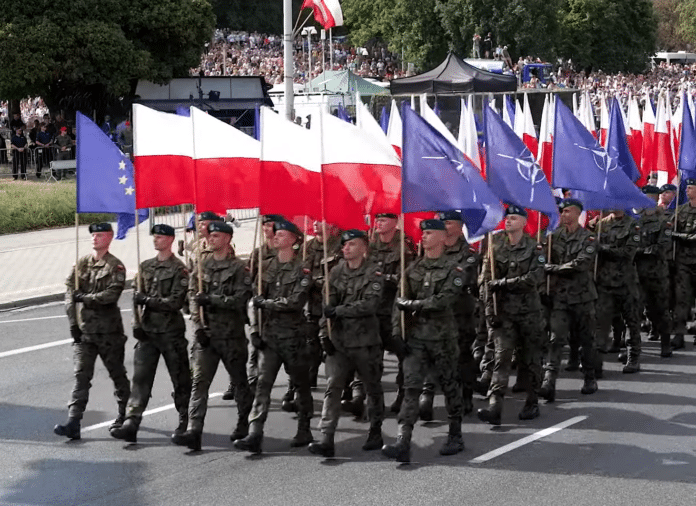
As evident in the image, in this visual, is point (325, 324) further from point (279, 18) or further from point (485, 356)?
point (279, 18)

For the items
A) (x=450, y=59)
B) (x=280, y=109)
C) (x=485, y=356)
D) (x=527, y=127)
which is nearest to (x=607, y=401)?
(x=485, y=356)

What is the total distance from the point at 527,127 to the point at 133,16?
19.9m

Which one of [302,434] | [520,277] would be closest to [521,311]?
[520,277]

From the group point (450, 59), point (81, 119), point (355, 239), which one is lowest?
point (355, 239)

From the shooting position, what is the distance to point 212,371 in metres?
10.8

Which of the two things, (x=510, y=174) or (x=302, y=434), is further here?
(x=510, y=174)

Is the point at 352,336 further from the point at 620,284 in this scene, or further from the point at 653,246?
the point at 653,246

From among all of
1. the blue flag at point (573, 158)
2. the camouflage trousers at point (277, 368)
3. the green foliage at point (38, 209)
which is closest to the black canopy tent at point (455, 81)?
the green foliage at point (38, 209)

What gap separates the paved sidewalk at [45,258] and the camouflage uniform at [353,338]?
360 inches

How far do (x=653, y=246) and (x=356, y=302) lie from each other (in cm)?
538

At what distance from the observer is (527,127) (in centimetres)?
1636

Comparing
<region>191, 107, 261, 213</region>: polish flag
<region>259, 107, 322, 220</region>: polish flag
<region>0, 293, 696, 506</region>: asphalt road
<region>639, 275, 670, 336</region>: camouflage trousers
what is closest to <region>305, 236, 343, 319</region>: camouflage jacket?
<region>259, 107, 322, 220</region>: polish flag

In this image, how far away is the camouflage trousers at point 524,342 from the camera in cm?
1160

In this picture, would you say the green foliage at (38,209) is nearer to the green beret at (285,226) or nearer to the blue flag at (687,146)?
the blue flag at (687,146)
